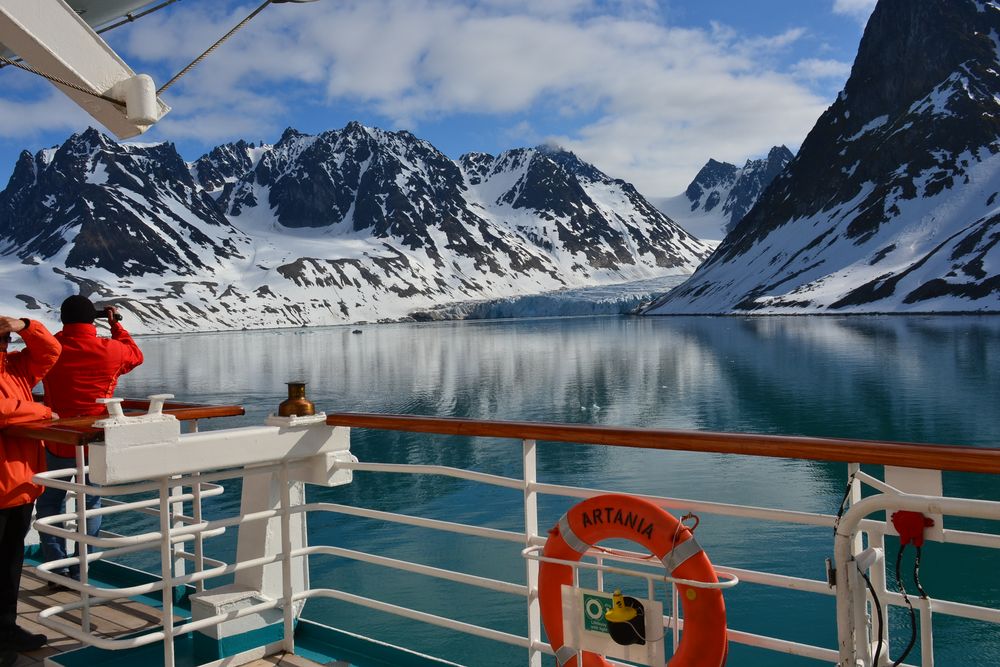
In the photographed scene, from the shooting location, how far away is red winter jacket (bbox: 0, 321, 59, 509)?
340 centimetres

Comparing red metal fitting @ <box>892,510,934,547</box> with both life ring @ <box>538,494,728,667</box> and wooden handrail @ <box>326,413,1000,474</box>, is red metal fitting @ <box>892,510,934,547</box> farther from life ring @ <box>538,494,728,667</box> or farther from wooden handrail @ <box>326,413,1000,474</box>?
life ring @ <box>538,494,728,667</box>

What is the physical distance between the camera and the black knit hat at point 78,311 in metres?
4.64

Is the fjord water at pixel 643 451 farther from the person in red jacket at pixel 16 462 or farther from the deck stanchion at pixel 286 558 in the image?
the person in red jacket at pixel 16 462

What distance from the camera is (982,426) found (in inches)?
819

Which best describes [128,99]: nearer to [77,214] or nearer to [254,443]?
[254,443]

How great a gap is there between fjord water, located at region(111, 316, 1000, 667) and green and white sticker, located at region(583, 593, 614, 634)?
20.0 feet

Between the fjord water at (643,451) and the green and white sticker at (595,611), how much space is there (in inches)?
240

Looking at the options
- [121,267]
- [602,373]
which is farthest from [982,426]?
[121,267]

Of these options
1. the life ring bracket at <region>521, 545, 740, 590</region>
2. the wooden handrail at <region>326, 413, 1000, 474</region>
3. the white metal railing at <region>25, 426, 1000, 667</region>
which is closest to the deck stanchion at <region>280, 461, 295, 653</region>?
the white metal railing at <region>25, 426, 1000, 667</region>

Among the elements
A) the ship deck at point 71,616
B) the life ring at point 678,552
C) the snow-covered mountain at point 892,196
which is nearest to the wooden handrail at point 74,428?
the ship deck at point 71,616

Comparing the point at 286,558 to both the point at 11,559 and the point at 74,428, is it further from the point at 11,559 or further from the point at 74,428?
the point at 11,559

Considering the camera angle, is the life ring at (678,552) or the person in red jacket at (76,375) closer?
the life ring at (678,552)

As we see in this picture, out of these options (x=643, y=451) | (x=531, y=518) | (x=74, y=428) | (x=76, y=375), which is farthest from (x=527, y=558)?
(x=643, y=451)

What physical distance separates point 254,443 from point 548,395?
2730cm
